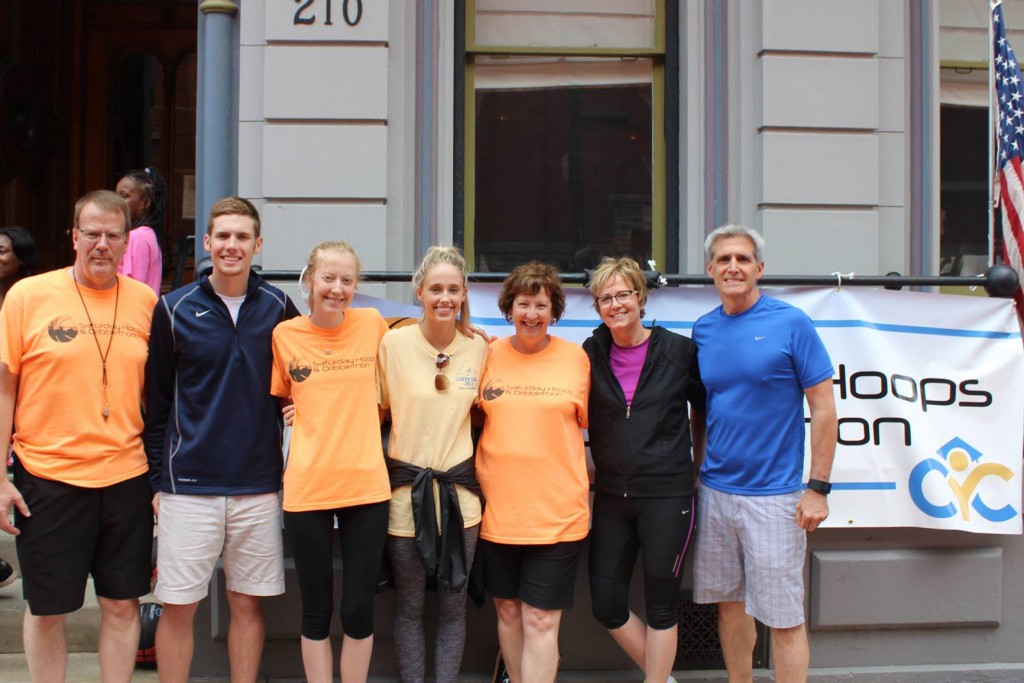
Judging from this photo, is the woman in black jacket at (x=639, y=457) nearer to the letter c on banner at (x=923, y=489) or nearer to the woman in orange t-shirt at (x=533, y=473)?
the woman in orange t-shirt at (x=533, y=473)

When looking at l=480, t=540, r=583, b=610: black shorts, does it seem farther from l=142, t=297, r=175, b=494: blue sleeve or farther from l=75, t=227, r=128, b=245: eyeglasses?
l=75, t=227, r=128, b=245: eyeglasses

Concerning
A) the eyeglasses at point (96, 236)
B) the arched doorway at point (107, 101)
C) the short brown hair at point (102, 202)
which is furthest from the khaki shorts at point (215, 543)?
the arched doorway at point (107, 101)

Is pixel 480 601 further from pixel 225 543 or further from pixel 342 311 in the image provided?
pixel 342 311

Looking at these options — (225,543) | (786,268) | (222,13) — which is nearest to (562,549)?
(225,543)

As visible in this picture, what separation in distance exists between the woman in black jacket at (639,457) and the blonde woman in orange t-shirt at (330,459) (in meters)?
0.98

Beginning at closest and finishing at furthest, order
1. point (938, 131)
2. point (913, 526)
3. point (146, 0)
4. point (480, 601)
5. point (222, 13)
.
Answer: point (480, 601) < point (913, 526) < point (222, 13) < point (938, 131) < point (146, 0)

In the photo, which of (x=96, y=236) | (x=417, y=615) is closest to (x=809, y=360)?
(x=417, y=615)

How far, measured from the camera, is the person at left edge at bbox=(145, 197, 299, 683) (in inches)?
160

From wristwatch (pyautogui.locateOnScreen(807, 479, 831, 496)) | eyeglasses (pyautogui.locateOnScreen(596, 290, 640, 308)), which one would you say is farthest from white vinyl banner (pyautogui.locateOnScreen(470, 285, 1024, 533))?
wristwatch (pyautogui.locateOnScreen(807, 479, 831, 496))

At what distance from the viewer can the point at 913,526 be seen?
5031 mm

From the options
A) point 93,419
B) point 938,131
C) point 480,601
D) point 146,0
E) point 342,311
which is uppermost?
point 146,0

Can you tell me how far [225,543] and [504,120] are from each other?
331 cm

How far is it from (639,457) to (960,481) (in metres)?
1.99

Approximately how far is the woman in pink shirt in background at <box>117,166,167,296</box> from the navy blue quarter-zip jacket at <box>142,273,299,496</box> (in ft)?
5.24
